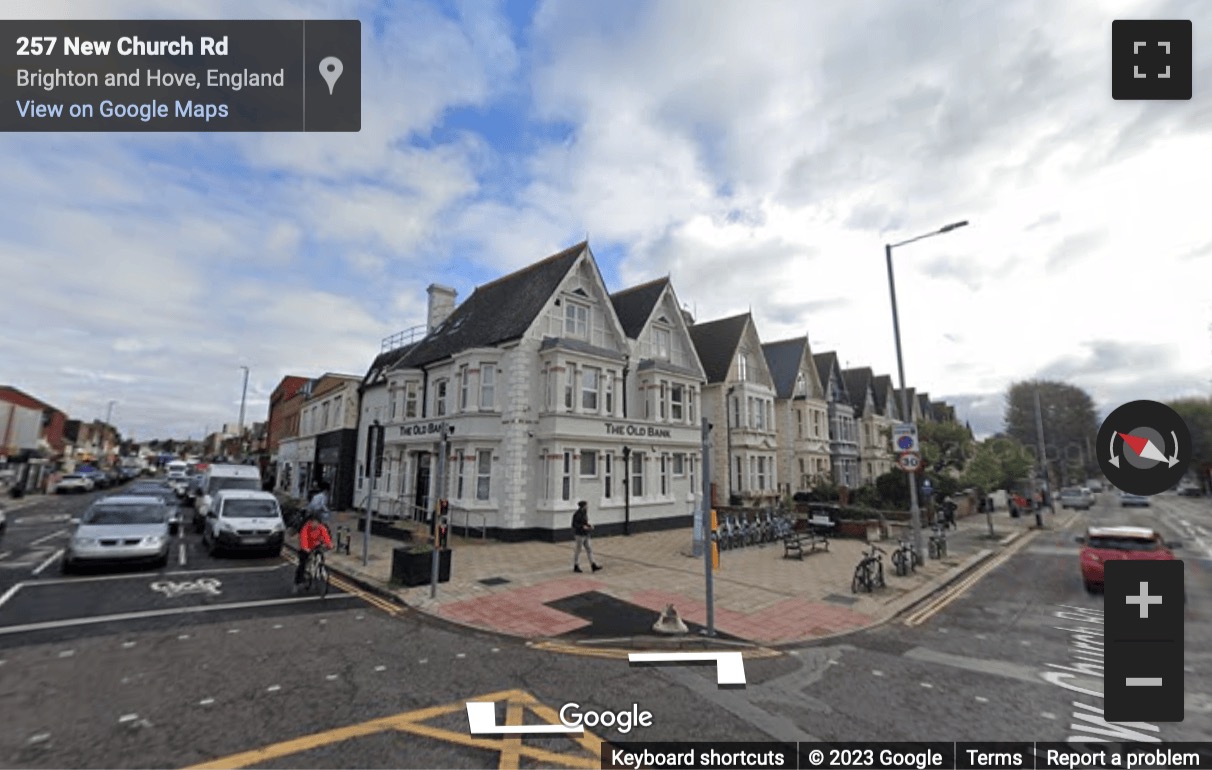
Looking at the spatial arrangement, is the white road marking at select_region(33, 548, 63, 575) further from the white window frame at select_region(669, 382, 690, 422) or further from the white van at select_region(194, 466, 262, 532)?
the white window frame at select_region(669, 382, 690, 422)

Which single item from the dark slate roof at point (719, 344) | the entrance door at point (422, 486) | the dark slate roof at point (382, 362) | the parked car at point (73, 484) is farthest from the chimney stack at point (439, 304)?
the parked car at point (73, 484)

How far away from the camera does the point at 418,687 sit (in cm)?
629

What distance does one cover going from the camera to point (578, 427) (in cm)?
2030

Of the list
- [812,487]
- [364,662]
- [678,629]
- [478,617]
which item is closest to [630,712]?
[678,629]

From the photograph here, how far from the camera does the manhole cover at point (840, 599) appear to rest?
10953mm

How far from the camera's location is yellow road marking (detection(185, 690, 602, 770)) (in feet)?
15.2

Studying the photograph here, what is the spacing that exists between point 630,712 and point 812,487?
3037 cm

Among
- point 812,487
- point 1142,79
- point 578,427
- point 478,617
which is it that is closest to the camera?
point 1142,79

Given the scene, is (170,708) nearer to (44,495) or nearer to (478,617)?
(478,617)

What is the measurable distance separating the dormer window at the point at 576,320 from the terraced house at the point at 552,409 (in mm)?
53

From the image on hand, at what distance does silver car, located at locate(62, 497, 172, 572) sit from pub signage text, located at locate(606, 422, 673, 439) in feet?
46.6

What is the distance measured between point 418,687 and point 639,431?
659 inches

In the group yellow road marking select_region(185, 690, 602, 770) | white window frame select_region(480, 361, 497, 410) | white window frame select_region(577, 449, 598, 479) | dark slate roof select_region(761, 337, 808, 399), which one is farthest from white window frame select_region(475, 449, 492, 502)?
dark slate roof select_region(761, 337, 808, 399)

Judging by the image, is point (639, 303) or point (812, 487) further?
point (812, 487)
